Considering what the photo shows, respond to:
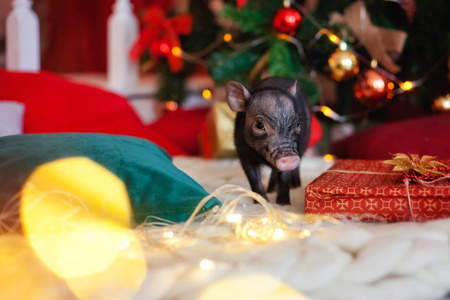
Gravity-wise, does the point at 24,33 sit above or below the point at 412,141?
above

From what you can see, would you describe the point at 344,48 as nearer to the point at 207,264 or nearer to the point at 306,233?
the point at 306,233

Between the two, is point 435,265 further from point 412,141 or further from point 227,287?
point 412,141

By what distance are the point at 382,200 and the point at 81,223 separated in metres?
0.60

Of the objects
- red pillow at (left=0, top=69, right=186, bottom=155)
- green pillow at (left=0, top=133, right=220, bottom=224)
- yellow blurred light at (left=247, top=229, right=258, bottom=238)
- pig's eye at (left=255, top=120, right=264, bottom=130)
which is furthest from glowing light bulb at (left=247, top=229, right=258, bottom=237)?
red pillow at (left=0, top=69, right=186, bottom=155)

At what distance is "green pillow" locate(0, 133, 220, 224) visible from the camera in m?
0.91

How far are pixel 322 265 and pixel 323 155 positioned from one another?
1.54 m

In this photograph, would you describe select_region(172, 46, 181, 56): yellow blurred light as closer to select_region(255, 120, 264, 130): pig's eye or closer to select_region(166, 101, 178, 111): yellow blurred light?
select_region(166, 101, 178, 111): yellow blurred light

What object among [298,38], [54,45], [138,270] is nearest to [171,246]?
[138,270]

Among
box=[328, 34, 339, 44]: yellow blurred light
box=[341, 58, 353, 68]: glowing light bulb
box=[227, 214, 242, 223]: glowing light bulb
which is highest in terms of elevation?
box=[328, 34, 339, 44]: yellow blurred light

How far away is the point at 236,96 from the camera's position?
3.93 ft

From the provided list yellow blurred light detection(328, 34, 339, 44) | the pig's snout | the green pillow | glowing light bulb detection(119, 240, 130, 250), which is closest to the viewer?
glowing light bulb detection(119, 240, 130, 250)

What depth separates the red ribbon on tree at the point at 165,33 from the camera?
233 cm

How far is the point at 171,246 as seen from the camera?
805mm

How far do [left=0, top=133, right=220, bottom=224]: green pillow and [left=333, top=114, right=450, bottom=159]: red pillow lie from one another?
82 centimetres
